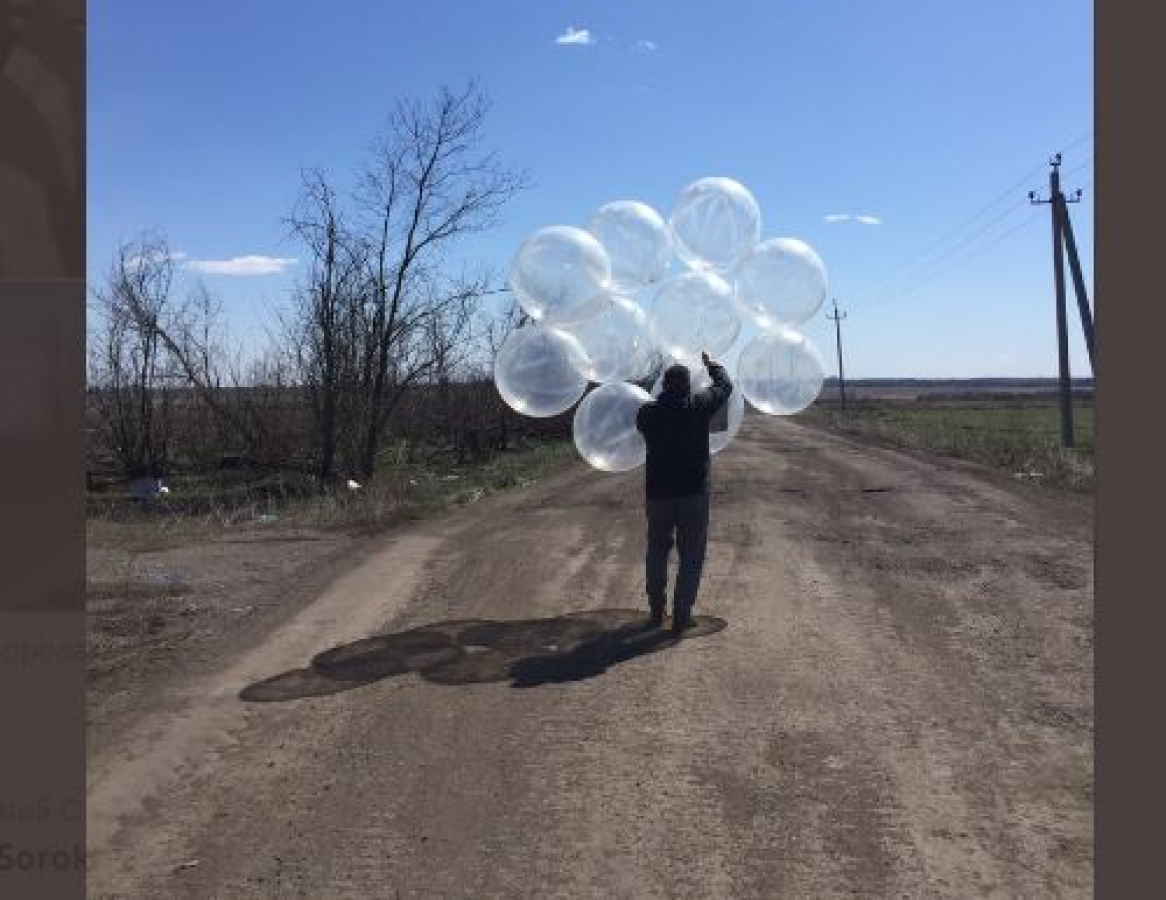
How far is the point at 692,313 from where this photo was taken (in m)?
7.37

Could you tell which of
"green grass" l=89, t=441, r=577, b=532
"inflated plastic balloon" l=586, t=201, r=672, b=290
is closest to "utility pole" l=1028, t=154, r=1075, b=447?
"green grass" l=89, t=441, r=577, b=532

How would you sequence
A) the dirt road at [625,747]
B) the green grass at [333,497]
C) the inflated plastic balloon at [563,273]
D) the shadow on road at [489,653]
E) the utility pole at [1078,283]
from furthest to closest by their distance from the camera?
the utility pole at [1078,283], the green grass at [333,497], the inflated plastic balloon at [563,273], the shadow on road at [489,653], the dirt road at [625,747]

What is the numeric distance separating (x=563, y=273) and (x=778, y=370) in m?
1.75

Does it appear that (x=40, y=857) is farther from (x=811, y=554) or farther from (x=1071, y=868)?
(x=811, y=554)

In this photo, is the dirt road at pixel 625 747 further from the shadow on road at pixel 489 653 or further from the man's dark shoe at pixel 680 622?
the man's dark shoe at pixel 680 622

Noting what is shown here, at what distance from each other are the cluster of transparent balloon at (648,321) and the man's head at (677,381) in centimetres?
32

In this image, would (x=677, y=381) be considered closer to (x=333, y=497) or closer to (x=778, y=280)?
(x=778, y=280)

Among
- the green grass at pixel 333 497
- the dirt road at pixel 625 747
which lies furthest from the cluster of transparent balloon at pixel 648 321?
the green grass at pixel 333 497

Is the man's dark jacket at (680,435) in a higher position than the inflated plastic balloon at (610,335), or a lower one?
lower

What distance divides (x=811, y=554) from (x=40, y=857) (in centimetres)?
744

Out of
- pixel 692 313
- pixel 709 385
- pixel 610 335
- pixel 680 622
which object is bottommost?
→ pixel 680 622

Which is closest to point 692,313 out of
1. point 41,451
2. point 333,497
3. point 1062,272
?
point 41,451

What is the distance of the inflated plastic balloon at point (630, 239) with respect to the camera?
7.36 metres

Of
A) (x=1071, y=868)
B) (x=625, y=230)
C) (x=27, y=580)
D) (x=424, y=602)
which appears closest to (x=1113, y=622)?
(x=1071, y=868)
